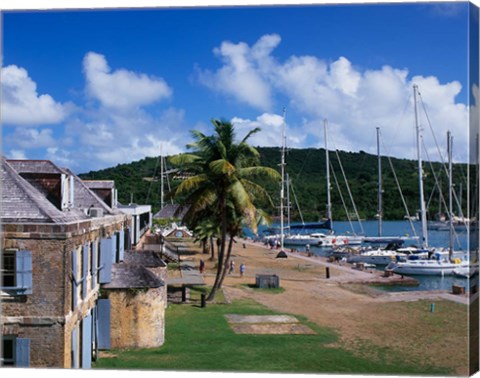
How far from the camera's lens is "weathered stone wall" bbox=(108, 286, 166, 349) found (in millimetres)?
18078

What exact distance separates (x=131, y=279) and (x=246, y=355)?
3870 mm

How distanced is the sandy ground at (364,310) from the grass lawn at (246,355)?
0.86m

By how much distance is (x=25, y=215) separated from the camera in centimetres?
1404

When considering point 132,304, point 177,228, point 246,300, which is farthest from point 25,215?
point 177,228

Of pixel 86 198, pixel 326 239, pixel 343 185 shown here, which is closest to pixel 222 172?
pixel 86 198

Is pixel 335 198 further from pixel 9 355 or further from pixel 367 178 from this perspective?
pixel 9 355

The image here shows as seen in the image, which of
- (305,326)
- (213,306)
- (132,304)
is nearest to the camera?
(132,304)

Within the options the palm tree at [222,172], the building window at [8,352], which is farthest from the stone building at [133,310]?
the palm tree at [222,172]

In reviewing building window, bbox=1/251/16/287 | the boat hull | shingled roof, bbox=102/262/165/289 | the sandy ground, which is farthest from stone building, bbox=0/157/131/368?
the boat hull

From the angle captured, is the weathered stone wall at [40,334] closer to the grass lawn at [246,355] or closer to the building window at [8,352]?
the building window at [8,352]

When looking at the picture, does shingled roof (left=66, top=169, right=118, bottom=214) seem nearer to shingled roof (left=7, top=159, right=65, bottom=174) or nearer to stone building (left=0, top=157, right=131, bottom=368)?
shingled roof (left=7, top=159, right=65, bottom=174)

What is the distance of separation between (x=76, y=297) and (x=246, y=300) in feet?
46.9

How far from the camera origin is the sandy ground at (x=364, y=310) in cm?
1933

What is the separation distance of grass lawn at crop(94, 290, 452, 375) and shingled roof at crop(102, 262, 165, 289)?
5.72 feet
